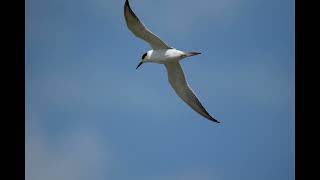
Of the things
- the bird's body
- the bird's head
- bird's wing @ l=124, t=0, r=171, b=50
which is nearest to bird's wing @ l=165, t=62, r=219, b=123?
the bird's body

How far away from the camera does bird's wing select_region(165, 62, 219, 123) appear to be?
1160 cm

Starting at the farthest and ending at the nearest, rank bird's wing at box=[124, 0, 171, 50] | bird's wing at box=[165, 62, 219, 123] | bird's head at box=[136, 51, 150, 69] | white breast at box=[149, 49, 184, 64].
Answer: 1. bird's wing at box=[165, 62, 219, 123]
2. bird's head at box=[136, 51, 150, 69]
3. white breast at box=[149, 49, 184, 64]
4. bird's wing at box=[124, 0, 171, 50]

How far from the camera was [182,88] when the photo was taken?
1191 centimetres

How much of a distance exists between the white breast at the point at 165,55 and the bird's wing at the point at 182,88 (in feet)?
1.50

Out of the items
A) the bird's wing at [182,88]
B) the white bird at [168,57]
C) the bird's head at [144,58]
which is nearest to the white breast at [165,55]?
the white bird at [168,57]

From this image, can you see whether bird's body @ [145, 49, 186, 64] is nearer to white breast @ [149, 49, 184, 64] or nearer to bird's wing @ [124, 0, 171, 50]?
white breast @ [149, 49, 184, 64]
